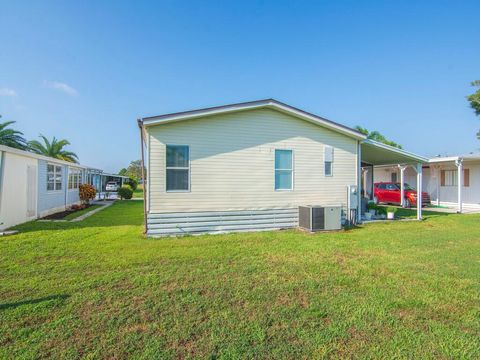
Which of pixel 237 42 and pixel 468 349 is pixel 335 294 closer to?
pixel 468 349

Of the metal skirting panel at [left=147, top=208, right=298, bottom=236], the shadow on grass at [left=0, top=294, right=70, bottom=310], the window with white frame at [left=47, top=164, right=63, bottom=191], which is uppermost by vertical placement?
the window with white frame at [left=47, top=164, right=63, bottom=191]

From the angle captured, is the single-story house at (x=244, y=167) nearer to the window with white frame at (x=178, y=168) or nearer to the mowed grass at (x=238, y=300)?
the window with white frame at (x=178, y=168)

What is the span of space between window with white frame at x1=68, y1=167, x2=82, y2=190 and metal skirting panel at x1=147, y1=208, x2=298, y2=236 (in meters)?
10.8

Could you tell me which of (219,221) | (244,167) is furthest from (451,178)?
(219,221)

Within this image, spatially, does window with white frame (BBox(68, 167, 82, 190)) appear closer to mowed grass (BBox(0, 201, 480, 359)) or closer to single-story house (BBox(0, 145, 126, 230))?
single-story house (BBox(0, 145, 126, 230))

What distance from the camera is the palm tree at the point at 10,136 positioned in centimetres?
2103

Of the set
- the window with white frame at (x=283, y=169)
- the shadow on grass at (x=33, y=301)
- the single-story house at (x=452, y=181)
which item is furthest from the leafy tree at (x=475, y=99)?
the shadow on grass at (x=33, y=301)

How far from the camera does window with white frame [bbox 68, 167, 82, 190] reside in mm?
15586

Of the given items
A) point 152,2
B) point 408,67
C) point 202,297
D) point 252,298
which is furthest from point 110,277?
point 408,67

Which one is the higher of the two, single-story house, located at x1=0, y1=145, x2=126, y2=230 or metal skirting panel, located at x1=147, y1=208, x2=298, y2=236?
single-story house, located at x1=0, y1=145, x2=126, y2=230

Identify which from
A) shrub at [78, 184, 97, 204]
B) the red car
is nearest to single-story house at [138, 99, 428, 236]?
the red car

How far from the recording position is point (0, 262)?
16.9 ft

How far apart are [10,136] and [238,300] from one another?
2621 cm

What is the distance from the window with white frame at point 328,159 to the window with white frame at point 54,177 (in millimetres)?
12145
